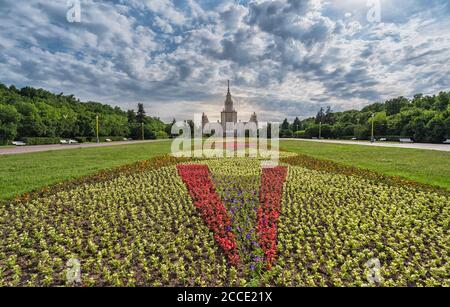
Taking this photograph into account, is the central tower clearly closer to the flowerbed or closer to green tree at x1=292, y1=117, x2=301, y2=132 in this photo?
green tree at x1=292, y1=117, x2=301, y2=132

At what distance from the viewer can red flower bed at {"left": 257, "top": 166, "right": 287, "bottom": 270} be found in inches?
165

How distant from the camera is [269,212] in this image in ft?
19.2

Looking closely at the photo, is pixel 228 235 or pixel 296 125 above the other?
pixel 296 125

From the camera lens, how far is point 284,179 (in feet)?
30.3

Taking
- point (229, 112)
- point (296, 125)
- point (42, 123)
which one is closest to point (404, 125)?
point (296, 125)

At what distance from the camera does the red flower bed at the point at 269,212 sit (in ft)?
13.8

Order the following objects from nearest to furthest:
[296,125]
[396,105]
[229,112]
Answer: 1. [396,105]
2. [296,125]
3. [229,112]

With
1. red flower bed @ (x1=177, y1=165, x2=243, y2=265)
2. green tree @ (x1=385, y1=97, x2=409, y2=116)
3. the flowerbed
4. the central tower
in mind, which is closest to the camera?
the flowerbed

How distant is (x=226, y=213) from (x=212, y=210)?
1.19 ft

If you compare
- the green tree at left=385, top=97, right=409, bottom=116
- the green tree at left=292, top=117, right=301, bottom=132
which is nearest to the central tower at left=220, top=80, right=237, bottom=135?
the green tree at left=292, top=117, right=301, bottom=132

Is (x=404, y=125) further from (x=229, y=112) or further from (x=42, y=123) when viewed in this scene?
(x=229, y=112)

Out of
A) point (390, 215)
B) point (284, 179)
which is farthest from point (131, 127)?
point (390, 215)
